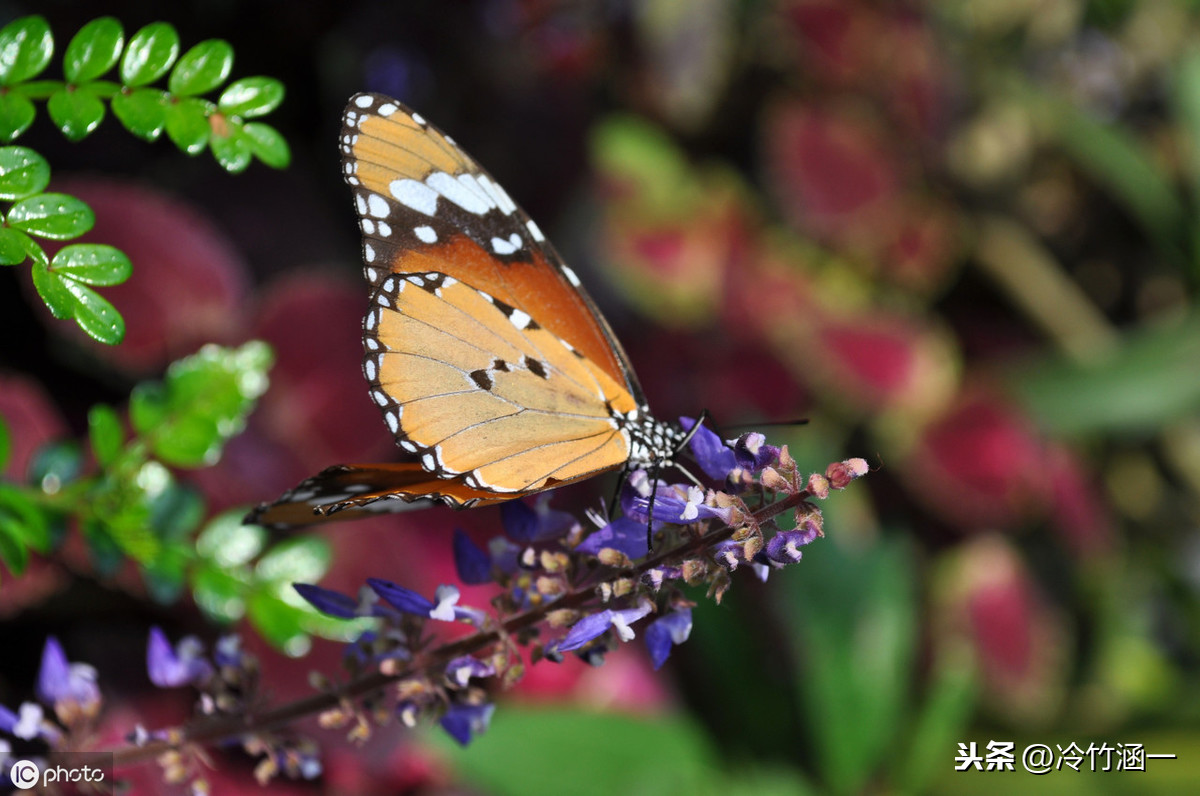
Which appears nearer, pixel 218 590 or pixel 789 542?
pixel 789 542

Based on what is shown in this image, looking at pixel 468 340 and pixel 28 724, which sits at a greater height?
pixel 468 340

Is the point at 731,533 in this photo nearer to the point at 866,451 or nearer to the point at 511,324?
the point at 511,324

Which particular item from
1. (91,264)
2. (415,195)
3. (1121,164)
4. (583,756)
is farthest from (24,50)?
(1121,164)

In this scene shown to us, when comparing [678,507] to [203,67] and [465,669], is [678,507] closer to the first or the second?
[465,669]

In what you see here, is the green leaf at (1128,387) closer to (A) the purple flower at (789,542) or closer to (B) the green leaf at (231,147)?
(A) the purple flower at (789,542)

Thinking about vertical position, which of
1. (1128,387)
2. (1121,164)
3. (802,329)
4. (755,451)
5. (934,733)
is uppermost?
(1121,164)

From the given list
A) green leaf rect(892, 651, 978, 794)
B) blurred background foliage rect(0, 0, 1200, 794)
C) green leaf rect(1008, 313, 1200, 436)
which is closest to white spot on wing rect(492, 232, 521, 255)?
blurred background foliage rect(0, 0, 1200, 794)

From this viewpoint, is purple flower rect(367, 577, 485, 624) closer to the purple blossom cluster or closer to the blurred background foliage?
the purple blossom cluster
